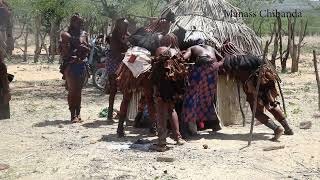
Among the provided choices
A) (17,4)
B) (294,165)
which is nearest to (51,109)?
(294,165)

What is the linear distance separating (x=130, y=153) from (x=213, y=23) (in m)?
3.35

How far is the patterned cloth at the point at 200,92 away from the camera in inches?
281

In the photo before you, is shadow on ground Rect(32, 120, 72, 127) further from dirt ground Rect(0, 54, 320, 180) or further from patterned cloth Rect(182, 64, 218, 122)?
patterned cloth Rect(182, 64, 218, 122)

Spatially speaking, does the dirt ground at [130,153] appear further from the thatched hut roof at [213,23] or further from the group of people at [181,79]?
the thatched hut roof at [213,23]

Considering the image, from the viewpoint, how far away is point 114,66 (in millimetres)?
8484

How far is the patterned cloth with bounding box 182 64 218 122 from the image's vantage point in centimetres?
712

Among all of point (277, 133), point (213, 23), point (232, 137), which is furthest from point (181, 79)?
point (213, 23)

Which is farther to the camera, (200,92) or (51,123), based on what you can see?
(51,123)

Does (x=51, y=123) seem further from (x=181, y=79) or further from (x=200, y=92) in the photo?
(x=181, y=79)

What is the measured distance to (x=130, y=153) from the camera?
620cm

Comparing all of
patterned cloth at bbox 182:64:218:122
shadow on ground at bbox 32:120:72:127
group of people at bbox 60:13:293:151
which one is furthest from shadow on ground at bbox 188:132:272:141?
shadow on ground at bbox 32:120:72:127

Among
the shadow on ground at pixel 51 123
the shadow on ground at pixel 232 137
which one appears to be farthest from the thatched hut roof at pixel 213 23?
the shadow on ground at pixel 51 123

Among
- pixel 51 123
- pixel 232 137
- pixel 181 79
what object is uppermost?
pixel 181 79

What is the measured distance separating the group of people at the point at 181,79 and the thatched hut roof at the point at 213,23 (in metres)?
0.40
